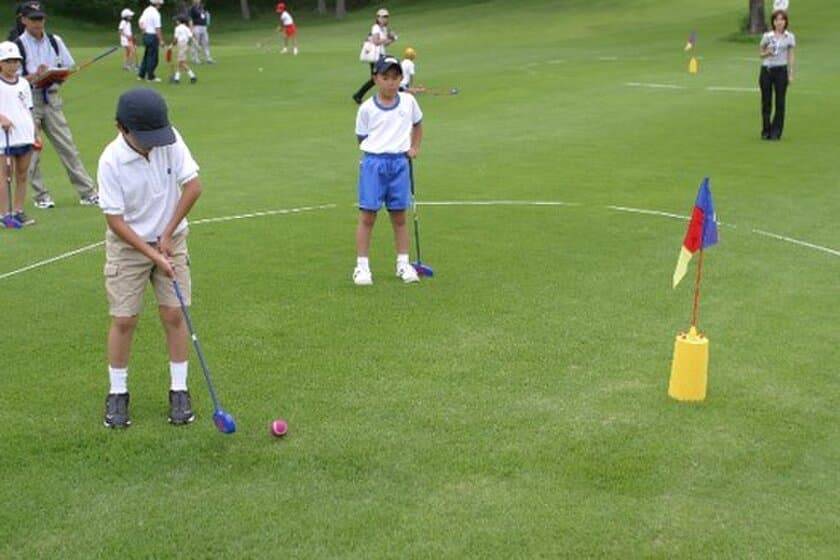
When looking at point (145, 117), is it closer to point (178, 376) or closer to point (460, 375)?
point (178, 376)

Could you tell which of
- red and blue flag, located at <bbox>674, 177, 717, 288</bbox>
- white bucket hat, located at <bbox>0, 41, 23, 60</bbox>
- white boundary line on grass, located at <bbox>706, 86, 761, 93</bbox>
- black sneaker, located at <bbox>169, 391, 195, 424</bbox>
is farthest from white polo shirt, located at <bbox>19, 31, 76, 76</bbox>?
white boundary line on grass, located at <bbox>706, 86, 761, 93</bbox>

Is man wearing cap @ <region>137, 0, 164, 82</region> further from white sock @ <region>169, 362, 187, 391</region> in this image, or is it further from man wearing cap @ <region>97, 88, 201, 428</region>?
white sock @ <region>169, 362, 187, 391</region>

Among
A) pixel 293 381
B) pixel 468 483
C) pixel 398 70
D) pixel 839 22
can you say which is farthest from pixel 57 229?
pixel 839 22

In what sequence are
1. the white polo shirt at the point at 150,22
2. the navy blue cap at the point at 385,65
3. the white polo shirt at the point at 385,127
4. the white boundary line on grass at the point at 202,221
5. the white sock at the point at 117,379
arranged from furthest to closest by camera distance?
the white polo shirt at the point at 150,22 < the white boundary line on grass at the point at 202,221 < the white polo shirt at the point at 385,127 < the navy blue cap at the point at 385,65 < the white sock at the point at 117,379

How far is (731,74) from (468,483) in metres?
23.0

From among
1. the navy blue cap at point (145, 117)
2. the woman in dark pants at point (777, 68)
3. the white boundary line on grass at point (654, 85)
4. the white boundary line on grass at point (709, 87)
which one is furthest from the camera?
the white boundary line on grass at point (654, 85)

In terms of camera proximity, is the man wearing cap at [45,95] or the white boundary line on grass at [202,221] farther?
the man wearing cap at [45,95]

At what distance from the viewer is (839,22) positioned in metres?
38.1

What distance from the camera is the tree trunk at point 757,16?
35344 mm

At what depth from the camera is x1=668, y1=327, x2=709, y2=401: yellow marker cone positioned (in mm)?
6230

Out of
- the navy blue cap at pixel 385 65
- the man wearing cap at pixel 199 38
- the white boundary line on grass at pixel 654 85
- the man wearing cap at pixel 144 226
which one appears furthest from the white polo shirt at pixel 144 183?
the man wearing cap at pixel 199 38

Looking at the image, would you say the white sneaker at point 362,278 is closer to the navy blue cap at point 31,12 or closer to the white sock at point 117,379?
the white sock at point 117,379

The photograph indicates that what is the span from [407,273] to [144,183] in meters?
3.46

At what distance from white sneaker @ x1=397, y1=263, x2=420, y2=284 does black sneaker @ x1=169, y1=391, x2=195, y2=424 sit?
123 inches
